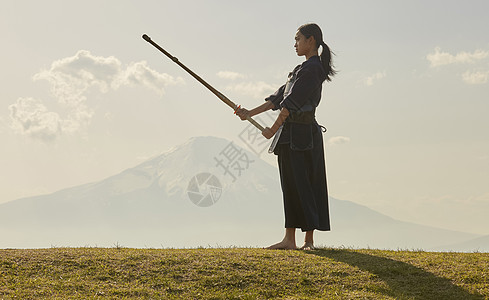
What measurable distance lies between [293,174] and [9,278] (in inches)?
174

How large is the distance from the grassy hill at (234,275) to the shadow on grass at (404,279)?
0.01m

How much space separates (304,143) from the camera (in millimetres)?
8773

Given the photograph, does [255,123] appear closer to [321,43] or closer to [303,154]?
[303,154]

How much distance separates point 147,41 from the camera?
9.77m

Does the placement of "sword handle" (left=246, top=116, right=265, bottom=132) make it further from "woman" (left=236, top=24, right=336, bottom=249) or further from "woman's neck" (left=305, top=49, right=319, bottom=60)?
"woman's neck" (left=305, top=49, right=319, bottom=60)

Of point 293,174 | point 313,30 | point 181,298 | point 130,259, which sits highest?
point 313,30

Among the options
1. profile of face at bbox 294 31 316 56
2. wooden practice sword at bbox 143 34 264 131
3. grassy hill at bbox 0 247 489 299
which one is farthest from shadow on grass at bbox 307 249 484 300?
profile of face at bbox 294 31 316 56

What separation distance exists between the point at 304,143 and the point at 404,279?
8.53ft

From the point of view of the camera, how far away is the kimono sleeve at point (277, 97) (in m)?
9.48

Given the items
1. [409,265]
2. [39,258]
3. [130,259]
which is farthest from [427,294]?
[39,258]

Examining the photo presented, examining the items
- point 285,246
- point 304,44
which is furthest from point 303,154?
point 304,44

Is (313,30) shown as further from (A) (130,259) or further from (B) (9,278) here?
(B) (9,278)

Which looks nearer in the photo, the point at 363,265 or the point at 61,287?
the point at 61,287

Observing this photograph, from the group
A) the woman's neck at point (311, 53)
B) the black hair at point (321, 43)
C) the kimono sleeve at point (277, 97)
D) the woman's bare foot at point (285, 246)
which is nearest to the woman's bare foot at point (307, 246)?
the woman's bare foot at point (285, 246)
